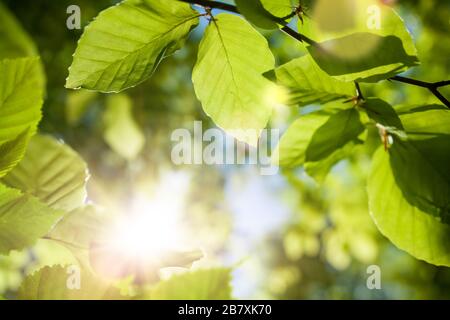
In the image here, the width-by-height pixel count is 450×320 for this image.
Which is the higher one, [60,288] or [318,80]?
[318,80]

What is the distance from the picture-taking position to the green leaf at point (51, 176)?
0.50 metres

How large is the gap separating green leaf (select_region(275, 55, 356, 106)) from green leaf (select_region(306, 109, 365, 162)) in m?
0.03

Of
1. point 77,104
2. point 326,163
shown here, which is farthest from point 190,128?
point 326,163

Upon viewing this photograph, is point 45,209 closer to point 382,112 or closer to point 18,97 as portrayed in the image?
point 18,97

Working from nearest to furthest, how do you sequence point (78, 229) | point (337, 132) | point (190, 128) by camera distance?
1. point (78, 229)
2. point (337, 132)
3. point (190, 128)

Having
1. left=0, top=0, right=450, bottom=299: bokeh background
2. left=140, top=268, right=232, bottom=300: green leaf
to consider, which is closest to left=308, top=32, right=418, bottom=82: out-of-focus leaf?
left=140, top=268, right=232, bottom=300: green leaf

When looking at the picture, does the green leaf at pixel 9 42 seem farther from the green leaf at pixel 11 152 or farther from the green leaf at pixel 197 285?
the green leaf at pixel 197 285

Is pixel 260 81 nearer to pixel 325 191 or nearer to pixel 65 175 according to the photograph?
pixel 65 175

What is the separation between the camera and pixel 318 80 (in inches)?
20.7

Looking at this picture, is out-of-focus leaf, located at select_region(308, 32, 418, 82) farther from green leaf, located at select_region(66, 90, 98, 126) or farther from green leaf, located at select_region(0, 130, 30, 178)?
green leaf, located at select_region(66, 90, 98, 126)

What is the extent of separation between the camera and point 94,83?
0.49 meters

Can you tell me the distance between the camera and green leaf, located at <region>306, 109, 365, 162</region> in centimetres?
57

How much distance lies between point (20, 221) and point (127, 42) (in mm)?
224
